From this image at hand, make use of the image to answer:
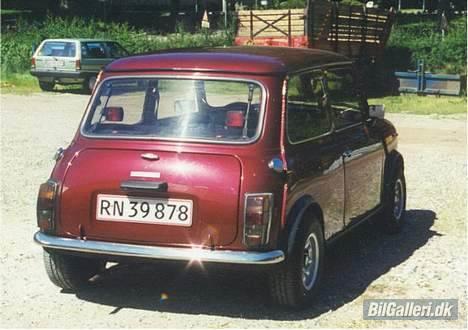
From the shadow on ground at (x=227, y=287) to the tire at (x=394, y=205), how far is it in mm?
484

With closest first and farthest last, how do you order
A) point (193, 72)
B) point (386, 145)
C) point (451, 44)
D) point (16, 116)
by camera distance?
point (193, 72), point (386, 145), point (16, 116), point (451, 44)

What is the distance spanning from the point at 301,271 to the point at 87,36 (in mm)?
26135

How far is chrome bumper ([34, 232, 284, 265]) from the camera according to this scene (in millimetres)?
4473

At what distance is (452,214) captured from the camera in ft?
26.3

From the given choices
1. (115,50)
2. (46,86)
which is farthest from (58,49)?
(115,50)

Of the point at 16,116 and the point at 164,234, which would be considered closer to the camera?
the point at 164,234

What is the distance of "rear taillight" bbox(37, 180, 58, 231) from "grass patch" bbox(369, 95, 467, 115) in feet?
48.4

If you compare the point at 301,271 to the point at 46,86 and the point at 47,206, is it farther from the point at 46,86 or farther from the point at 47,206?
the point at 46,86

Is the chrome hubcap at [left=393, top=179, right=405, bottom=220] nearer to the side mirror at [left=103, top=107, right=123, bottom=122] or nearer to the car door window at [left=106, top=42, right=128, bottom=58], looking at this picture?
the side mirror at [left=103, top=107, right=123, bottom=122]

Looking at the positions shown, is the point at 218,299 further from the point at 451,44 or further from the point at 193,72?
the point at 451,44

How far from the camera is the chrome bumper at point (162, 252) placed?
4.47 meters

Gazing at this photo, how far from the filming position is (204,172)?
15.2 ft

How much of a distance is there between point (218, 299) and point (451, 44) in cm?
2026

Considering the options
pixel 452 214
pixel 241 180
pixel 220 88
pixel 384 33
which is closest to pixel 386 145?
pixel 452 214
